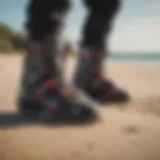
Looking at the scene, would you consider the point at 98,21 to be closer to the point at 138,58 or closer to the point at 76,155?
the point at 138,58

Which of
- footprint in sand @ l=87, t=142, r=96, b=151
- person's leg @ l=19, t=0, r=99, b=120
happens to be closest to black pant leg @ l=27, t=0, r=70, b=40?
person's leg @ l=19, t=0, r=99, b=120

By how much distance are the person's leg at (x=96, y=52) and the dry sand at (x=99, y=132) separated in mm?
24

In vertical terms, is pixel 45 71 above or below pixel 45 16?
below

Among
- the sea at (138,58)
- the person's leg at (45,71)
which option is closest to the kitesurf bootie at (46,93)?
the person's leg at (45,71)

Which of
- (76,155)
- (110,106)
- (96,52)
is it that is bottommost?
(76,155)

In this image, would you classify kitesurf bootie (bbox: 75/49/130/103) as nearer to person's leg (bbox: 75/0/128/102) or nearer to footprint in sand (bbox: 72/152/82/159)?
person's leg (bbox: 75/0/128/102)

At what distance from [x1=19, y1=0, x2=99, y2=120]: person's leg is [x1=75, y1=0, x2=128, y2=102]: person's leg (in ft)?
0.15

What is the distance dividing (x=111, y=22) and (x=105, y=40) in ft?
0.14

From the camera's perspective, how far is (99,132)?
91cm

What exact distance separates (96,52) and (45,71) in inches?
4.9

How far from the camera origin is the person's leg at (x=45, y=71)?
2.86 feet

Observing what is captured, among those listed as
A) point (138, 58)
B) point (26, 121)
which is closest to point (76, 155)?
point (26, 121)

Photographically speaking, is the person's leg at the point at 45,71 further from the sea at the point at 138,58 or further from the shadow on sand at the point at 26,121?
the sea at the point at 138,58

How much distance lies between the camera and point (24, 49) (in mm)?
896
